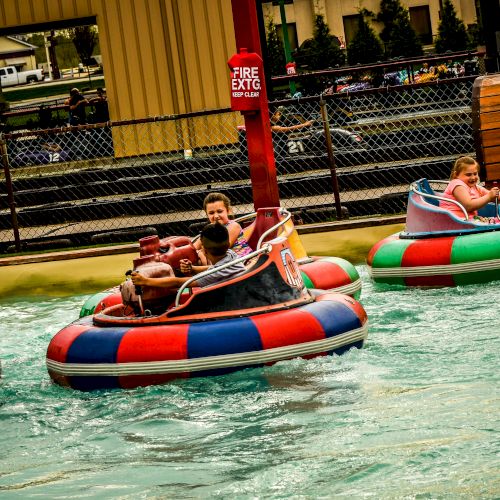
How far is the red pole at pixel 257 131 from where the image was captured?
34.9 feet

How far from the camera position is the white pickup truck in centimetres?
5694

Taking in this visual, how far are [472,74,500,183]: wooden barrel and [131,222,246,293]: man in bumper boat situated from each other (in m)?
5.20

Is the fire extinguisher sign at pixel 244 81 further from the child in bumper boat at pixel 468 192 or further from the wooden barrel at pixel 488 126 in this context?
the wooden barrel at pixel 488 126

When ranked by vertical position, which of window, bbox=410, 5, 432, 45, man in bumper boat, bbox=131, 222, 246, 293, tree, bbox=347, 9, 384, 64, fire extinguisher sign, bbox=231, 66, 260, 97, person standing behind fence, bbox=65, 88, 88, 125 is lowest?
man in bumper boat, bbox=131, 222, 246, 293

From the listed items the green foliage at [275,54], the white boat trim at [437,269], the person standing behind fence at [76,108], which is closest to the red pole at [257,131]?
the white boat trim at [437,269]

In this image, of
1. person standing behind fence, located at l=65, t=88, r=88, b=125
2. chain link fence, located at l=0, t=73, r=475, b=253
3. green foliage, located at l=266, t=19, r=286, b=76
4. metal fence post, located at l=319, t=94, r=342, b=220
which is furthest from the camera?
green foliage, located at l=266, t=19, r=286, b=76

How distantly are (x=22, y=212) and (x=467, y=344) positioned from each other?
9.12 metres

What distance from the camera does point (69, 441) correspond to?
21.9 feet

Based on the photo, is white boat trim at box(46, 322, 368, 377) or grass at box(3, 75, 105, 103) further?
grass at box(3, 75, 105, 103)

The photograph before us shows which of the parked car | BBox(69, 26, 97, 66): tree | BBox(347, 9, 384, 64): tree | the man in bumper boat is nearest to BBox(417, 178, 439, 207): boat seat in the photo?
the man in bumper boat

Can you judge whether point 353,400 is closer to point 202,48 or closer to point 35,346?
point 35,346

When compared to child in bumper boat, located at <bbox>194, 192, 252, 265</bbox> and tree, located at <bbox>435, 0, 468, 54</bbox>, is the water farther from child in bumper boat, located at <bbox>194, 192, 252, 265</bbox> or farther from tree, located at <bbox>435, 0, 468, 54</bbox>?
tree, located at <bbox>435, 0, 468, 54</bbox>

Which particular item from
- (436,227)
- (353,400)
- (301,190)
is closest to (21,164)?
(301,190)

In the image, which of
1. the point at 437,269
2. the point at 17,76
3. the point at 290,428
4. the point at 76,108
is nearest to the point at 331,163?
the point at 437,269
